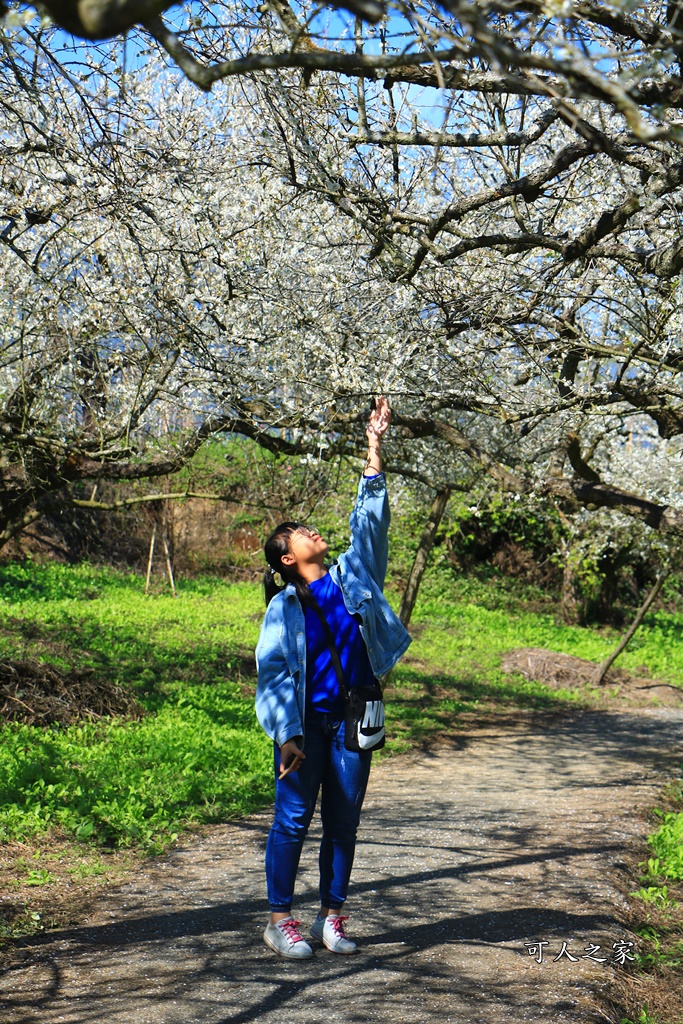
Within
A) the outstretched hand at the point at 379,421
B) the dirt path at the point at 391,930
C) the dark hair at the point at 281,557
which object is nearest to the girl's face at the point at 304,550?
the dark hair at the point at 281,557

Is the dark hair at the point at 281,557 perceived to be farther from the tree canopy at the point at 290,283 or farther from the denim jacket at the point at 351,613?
the tree canopy at the point at 290,283

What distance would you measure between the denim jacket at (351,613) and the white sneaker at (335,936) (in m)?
0.77

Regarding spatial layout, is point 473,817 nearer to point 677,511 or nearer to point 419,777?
point 419,777

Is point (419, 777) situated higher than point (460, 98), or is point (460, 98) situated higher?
point (460, 98)

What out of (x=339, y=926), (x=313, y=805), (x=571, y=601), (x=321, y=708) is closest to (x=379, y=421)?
(x=321, y=708)

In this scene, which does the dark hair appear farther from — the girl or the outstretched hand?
the outstretched hand

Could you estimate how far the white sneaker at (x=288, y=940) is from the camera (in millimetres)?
3650

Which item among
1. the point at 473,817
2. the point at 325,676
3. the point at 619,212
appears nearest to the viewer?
the point at 325,676

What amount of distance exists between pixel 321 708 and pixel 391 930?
1165 millimetres

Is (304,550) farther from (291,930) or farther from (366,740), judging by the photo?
(291,930)

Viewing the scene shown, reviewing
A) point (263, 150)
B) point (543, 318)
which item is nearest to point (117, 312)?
point (263, 150)

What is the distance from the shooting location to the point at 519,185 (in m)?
4.55

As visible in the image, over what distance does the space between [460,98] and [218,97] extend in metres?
2.88

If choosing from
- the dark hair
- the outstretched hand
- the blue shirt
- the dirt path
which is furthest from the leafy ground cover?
the outstretched hand
